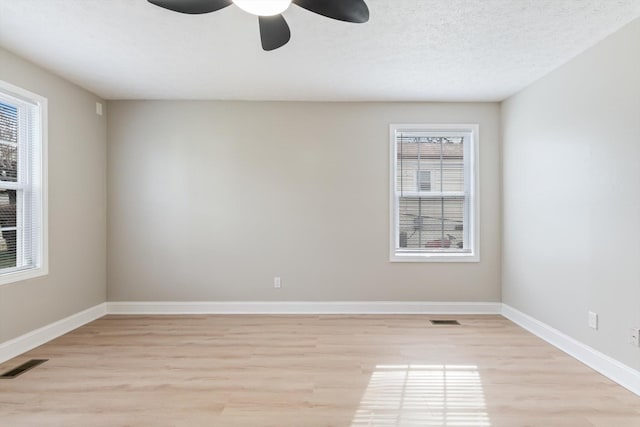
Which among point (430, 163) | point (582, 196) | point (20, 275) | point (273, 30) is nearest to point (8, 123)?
point (20, 275)

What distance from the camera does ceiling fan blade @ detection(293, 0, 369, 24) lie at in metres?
1.76

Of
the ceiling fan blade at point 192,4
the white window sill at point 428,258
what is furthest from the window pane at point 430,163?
the ceiling fan blade at point 192,4

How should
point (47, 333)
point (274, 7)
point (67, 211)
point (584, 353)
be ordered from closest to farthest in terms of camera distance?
point (274, 7), point (584, 353), point (47, 333), point (67, 211)

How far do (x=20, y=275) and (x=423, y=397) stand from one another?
137 inches

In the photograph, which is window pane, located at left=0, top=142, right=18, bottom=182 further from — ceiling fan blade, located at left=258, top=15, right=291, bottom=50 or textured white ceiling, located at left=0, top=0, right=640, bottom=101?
ceiling fan blade, located at left=258, top=15, right=291, bottom=50

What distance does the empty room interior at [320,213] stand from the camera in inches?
94.6

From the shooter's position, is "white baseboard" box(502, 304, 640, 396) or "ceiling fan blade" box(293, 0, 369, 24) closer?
"ceiling fan blade" box(293, 0, 369, 24)

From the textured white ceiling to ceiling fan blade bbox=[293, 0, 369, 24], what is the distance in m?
0.54

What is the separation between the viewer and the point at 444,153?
449cm

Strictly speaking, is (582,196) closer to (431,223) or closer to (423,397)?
(431,223)

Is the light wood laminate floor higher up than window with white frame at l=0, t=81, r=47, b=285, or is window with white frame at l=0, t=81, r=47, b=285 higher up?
window with white frame at l=0, t=81, r=47, b=285

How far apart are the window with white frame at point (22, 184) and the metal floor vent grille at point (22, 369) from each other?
70cm

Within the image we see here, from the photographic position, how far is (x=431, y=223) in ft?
14.8

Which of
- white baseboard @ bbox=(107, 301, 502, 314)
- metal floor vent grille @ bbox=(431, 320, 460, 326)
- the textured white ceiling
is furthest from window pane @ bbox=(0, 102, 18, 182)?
metal floor vent grille @ bbox=(431, 320, 460, 326)
